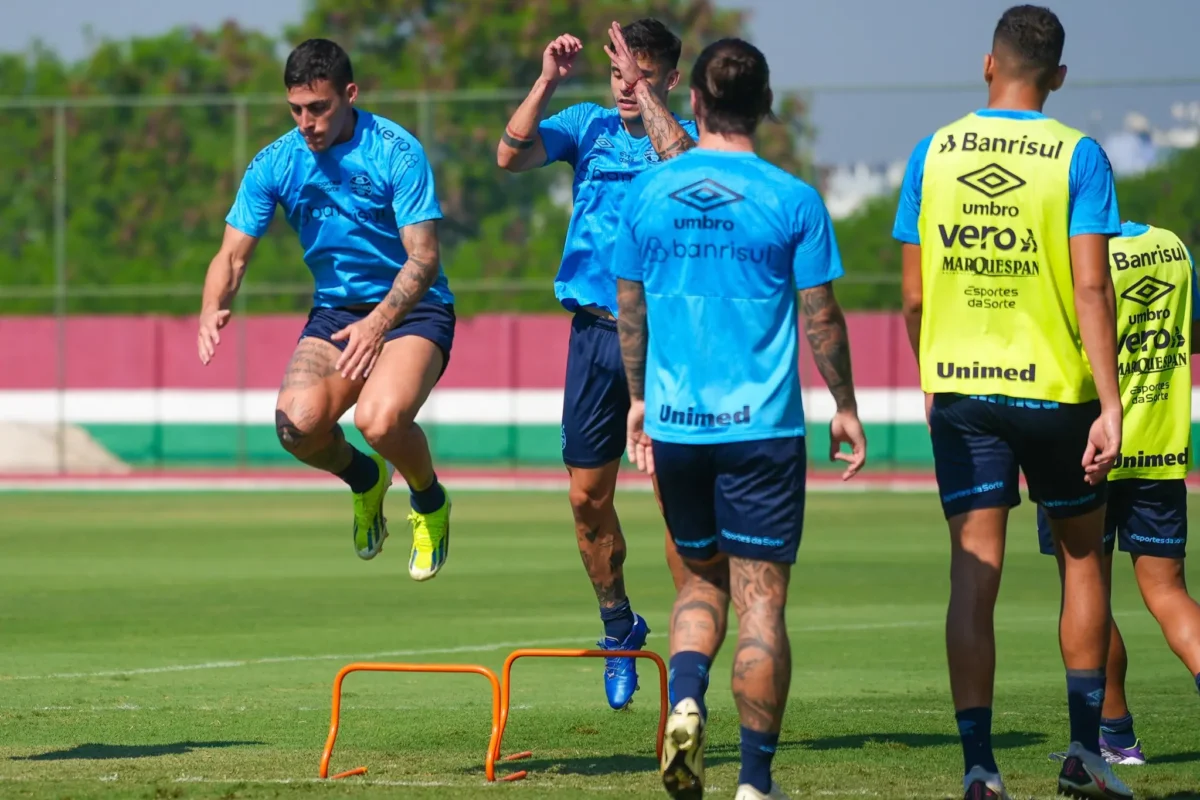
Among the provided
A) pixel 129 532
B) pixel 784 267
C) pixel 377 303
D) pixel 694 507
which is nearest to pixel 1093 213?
pixel 784 267

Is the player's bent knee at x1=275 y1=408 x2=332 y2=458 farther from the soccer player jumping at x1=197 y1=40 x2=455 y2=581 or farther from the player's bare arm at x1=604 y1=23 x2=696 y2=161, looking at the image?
the player's bare arm at x1=604 y1=23 x2=696 y2=161

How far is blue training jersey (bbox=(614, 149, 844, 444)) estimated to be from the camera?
5840 mm

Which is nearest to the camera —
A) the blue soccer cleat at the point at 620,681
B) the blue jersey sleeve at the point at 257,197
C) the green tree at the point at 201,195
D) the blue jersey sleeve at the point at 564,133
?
the blue jersey sleeve at the point at 257,197

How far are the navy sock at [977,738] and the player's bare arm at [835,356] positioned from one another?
0.91 m

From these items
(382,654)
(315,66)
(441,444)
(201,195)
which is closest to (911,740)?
(315,66)

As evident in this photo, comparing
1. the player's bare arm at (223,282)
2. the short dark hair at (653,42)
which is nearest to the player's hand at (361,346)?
the player's bare arm at (223,282)

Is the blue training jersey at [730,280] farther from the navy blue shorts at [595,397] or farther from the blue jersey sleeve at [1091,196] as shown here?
the navy blue shorts at [595,397]

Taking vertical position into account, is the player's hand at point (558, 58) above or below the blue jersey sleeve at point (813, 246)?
above

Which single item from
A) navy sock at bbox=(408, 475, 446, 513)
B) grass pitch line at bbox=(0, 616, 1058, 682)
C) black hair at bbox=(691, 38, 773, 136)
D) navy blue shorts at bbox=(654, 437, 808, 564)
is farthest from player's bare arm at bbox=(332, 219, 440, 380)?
grass pitch line at bbox=(0, 616, 1058, 682)

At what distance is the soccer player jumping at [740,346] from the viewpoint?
19.2ft

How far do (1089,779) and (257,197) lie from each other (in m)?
4.19

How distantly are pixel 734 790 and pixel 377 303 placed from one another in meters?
2.90

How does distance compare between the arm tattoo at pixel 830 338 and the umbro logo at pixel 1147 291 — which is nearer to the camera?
the arm tattoo at pixel 830 338

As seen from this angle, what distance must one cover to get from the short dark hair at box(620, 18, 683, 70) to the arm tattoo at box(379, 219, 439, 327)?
113 centimetres
